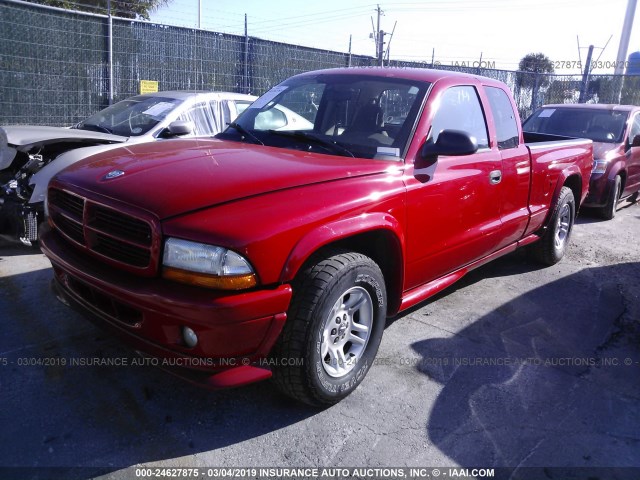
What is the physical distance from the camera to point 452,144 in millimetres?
3225

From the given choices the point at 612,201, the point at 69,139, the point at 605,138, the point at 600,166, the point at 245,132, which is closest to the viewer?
the point at 245,132

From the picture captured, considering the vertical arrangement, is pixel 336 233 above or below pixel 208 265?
above

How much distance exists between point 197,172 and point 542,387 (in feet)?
8.14

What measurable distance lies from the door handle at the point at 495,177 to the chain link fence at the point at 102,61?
717 cm

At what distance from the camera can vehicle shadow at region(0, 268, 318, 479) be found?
245 centimetres

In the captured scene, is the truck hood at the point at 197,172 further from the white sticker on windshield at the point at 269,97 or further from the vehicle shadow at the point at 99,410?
the vehicle shadow at the point at 99,410

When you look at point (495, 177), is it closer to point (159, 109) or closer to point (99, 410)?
point (99, 410)

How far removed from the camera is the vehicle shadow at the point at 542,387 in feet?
8.75

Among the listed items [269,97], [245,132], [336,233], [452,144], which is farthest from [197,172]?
[269,97]

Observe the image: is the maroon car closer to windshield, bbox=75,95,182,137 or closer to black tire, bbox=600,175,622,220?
black tire, bbox=600,175,622,220

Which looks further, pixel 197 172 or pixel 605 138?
pixel 605 138

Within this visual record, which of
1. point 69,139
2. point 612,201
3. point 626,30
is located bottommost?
point 612,201

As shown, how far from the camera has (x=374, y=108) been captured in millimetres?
3615

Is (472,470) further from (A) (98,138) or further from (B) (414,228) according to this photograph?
(A) (98,138)
